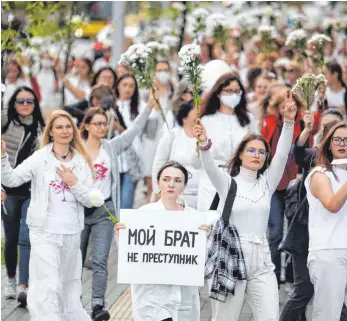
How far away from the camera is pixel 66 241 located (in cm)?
825

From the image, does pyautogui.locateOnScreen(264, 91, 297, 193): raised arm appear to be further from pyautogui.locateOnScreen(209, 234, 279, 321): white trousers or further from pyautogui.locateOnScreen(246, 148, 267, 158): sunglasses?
pyautogui.locateOnScreen(209, 234, 279, 321): white trousers

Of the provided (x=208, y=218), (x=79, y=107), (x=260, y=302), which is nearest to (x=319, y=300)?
(x=260, y=302)

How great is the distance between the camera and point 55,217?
821cm

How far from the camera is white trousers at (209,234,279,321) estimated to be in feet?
24.8

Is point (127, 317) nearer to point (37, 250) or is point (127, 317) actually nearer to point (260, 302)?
point (37, 250)

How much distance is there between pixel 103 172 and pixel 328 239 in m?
2.41

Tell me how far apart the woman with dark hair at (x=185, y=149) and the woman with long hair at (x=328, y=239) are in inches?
76.0

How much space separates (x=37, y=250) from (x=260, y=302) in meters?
1.78

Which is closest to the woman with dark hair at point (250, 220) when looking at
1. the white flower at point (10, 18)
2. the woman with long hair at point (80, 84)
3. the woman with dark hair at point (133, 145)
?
the woman with dark hair at point (133, 145)

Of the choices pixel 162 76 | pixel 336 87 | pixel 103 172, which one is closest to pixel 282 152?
pixel 103 172

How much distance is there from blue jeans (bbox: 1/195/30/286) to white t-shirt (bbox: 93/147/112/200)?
758 millimetres

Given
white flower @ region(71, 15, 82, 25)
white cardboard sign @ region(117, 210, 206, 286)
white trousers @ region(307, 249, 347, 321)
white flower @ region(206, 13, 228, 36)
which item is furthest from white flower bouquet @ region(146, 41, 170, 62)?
white trousers @ region(307, 249, 347, 321)

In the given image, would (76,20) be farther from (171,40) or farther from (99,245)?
(171,40)

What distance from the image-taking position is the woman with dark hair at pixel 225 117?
9531 millimetres
